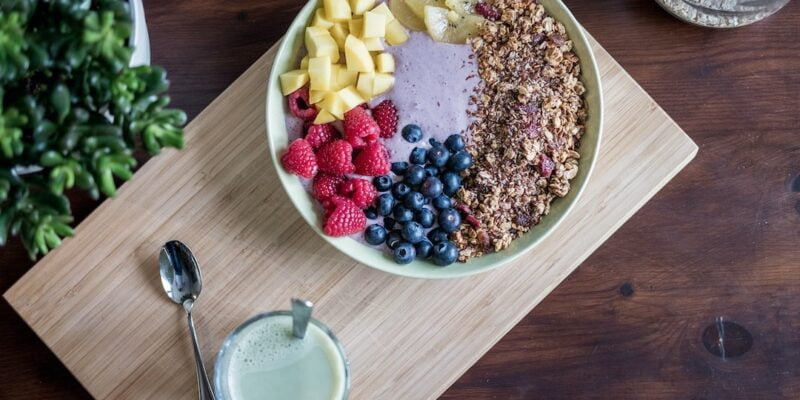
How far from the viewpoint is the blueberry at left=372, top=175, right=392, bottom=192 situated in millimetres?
1418

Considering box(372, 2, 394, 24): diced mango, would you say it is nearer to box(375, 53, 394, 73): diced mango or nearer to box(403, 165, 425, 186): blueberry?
box(375, 53, 394, 73): diced mango

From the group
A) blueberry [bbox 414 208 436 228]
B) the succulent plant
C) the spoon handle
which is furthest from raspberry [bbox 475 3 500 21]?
the spoon handle

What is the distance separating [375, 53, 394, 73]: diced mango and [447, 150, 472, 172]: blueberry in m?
0.19

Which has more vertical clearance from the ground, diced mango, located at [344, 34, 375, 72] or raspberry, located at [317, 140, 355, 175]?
diced mango, located at [344, 34, 375, 72]

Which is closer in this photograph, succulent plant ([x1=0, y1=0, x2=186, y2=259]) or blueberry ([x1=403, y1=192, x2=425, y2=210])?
succulent plant ([x1=0, y1=0, x2=186, y2=259])

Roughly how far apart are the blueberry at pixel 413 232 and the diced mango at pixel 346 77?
0.27m

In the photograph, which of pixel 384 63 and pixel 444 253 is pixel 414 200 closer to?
pixel 444 253

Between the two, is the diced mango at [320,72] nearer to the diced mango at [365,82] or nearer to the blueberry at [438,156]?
the diced mango at [365,82]

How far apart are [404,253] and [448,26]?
16.1 inches

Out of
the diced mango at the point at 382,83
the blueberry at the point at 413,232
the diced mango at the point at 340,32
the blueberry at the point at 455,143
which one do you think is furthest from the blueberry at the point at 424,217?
the diced mango at the point at 340,32

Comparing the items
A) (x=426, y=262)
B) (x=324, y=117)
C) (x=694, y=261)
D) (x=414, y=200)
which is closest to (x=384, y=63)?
→ (x=324, y=117)

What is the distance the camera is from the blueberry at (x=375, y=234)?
1.41 meters

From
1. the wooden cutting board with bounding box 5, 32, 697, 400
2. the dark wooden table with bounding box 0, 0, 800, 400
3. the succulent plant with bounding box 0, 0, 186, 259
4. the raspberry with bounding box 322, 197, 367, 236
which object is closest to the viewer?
the succulent plant with bounding box 0, 0, 186, 259

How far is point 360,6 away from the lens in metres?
1.44
